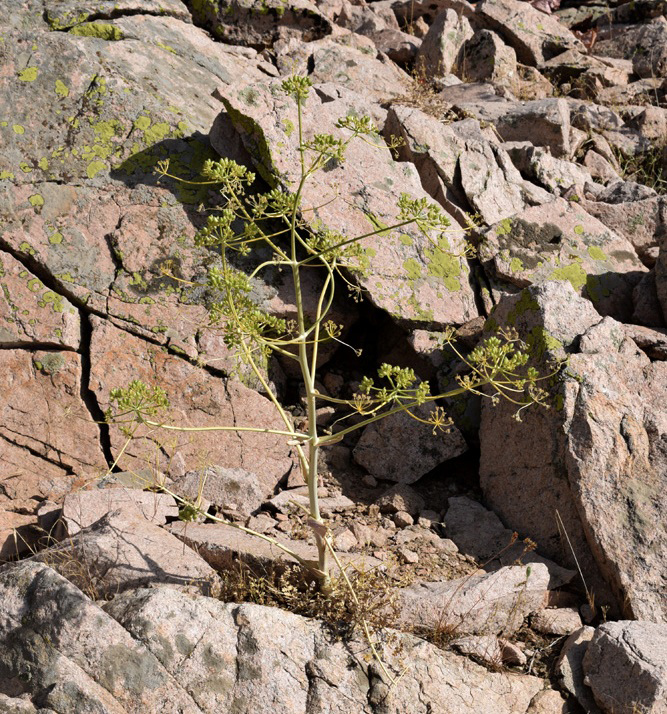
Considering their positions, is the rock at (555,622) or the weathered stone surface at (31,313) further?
the weathered stone surface at (31,313)

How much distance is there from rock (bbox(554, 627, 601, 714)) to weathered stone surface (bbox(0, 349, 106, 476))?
3.24 m

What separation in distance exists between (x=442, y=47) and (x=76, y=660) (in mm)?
9694

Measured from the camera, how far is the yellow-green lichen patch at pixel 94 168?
655cm

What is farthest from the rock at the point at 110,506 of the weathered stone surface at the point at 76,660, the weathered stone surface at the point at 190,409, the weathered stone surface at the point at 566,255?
the weathered stone surface at the point at 566,255

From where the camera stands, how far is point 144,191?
6.54 m

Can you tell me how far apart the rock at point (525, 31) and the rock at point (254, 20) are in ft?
10.4

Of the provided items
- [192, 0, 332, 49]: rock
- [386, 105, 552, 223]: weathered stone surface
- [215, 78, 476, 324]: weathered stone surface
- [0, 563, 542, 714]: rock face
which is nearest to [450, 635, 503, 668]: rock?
[0, 563, 542, 714]: rock face

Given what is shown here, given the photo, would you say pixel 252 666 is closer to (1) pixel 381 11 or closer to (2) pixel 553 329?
(2) pixel 553 329

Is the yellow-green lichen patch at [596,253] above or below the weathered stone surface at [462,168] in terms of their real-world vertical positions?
below

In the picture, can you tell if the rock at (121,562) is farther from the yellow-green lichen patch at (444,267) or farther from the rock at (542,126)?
the rock at (542,126)

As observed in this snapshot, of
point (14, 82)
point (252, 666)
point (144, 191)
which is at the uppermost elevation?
point (14, 82)

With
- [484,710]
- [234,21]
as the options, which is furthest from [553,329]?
[234,21]

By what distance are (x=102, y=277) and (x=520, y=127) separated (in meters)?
5.62

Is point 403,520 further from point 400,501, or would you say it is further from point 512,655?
point 512,655
